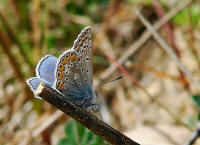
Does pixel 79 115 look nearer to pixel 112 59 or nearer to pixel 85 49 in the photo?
pixel 85 49

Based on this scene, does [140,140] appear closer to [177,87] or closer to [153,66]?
[177,87]

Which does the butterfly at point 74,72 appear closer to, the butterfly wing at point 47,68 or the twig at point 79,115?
the butterfly wing at point 47,68

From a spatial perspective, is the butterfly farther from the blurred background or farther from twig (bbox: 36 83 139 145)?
Result: the blurred background

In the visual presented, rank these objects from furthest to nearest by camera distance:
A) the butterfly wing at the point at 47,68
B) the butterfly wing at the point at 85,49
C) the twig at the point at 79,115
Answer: the butterfly wing at the point at 85,49
the butterfly wing at the point at 47,68
the twig at the point at 79,115

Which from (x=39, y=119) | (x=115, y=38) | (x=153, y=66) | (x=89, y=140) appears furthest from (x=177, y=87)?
(x=89, y=140)

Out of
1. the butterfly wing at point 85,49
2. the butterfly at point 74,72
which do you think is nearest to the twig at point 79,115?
the butterfly at point 74,72

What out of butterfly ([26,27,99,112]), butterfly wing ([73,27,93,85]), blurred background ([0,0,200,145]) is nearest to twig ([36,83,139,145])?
butterfly ([26,27,99,112])
